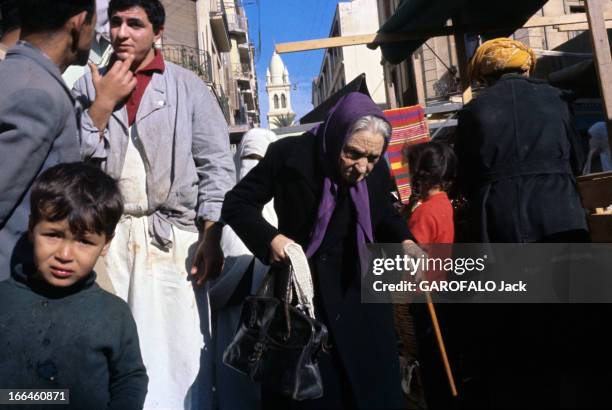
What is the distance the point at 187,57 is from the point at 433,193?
1833cm

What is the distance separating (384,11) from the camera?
23.2 metres

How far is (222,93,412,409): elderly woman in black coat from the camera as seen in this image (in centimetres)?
231

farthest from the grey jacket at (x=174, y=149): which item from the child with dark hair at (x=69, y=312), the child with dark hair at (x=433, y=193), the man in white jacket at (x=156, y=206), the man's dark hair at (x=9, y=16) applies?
the child with dark hair at (x=433, y=193)

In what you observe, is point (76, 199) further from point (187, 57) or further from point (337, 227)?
point (187, 57)

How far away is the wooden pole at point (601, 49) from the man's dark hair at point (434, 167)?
1.10m

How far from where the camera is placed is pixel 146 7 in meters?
2.54

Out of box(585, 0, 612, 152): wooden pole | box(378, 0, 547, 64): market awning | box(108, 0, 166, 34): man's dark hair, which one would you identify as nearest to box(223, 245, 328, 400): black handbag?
box(108, 0, 166, 34): man's dark hair

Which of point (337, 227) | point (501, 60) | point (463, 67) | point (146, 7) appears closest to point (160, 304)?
point (337, 227)

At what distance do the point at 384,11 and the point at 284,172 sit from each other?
22.5 metres

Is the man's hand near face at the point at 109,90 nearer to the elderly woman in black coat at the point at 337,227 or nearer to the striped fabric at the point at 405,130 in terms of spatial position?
the elderly woman in black coat at the point at 337,227

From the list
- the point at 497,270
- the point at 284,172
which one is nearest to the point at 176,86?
the point at 284,172

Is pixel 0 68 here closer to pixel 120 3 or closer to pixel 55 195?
pixel 55 195

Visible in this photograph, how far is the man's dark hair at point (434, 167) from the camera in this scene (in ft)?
10.8

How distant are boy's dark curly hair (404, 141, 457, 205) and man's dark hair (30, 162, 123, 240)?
80.1 inches
